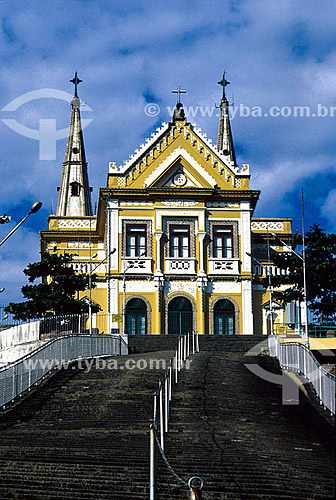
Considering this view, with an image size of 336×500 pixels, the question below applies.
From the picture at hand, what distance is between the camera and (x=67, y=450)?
1711cm

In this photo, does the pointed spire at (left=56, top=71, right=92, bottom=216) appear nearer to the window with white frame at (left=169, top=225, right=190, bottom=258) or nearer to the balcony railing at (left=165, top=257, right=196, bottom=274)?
the window with white frame at (left=169, top=225, right=190, bottom=258)

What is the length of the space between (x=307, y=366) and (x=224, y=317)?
2524 cm

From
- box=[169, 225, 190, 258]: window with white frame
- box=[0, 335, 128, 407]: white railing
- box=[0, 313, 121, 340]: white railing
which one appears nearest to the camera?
box=[0, 335, 128, 407]: white railing

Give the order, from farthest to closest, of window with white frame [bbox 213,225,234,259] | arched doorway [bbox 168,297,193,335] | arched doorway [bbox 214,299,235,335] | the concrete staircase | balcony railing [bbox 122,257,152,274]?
1. window with white frame [bbox 213,225,234,259]
2. balcony railing [bbox 122,257,152,274]
3. arched doorway [bbox 214,299,235,335]
4. arched doorway [bbox 168,297,193,335]
5. the concrete staircase

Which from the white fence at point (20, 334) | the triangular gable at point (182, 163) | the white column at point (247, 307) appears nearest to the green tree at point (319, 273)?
the white column at point (247, 307)

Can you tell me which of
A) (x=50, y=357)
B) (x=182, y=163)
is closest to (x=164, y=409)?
(x=50, y=357)

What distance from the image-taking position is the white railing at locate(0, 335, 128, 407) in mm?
24492

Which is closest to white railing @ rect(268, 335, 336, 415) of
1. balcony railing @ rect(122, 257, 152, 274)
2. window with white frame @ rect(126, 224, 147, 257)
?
balcony railing @ rect(122, 257, 152, 274)

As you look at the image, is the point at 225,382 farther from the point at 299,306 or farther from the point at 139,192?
the point at 139,192

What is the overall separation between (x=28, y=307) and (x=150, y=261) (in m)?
8.97

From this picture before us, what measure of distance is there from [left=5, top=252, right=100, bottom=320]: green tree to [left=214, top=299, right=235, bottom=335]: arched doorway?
834cm

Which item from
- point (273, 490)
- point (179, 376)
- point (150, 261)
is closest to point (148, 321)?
point (150, 261)

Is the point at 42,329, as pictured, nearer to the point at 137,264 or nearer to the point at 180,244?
the point at 137,264

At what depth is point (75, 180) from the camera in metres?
73.5
